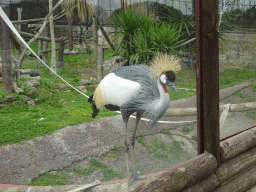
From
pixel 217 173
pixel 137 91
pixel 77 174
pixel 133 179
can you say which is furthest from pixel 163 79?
pixel 217 173

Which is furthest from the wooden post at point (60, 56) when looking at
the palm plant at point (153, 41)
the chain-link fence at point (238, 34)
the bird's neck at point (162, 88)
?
the chain-link fence at point (238, 34)

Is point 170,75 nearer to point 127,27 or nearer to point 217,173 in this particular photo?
point 127,27

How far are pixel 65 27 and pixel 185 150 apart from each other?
54.9 inches

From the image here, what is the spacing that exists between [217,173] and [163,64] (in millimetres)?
1202

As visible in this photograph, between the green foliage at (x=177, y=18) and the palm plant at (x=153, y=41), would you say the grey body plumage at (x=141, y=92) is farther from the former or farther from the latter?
the green foliage at (x=177, y=18)

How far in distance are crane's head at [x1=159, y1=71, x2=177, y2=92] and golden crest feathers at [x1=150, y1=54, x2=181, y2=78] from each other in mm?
25

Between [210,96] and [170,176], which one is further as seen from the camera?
[210,96]

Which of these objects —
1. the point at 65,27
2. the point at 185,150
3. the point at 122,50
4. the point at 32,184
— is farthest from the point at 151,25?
the point at 32,184

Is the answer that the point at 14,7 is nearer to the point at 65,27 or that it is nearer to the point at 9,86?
the point at 65,27

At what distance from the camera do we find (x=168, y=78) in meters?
2.07

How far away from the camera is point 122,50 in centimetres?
198

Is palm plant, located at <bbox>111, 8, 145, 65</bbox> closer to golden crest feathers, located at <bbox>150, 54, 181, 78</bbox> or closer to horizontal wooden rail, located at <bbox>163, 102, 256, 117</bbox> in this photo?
golden crest feathers, located at <bbox>150, 54, 181, 78</bbox>

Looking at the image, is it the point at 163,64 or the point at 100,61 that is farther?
the point at 163,64

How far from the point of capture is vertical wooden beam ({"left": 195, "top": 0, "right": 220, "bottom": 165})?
2.26 meters
